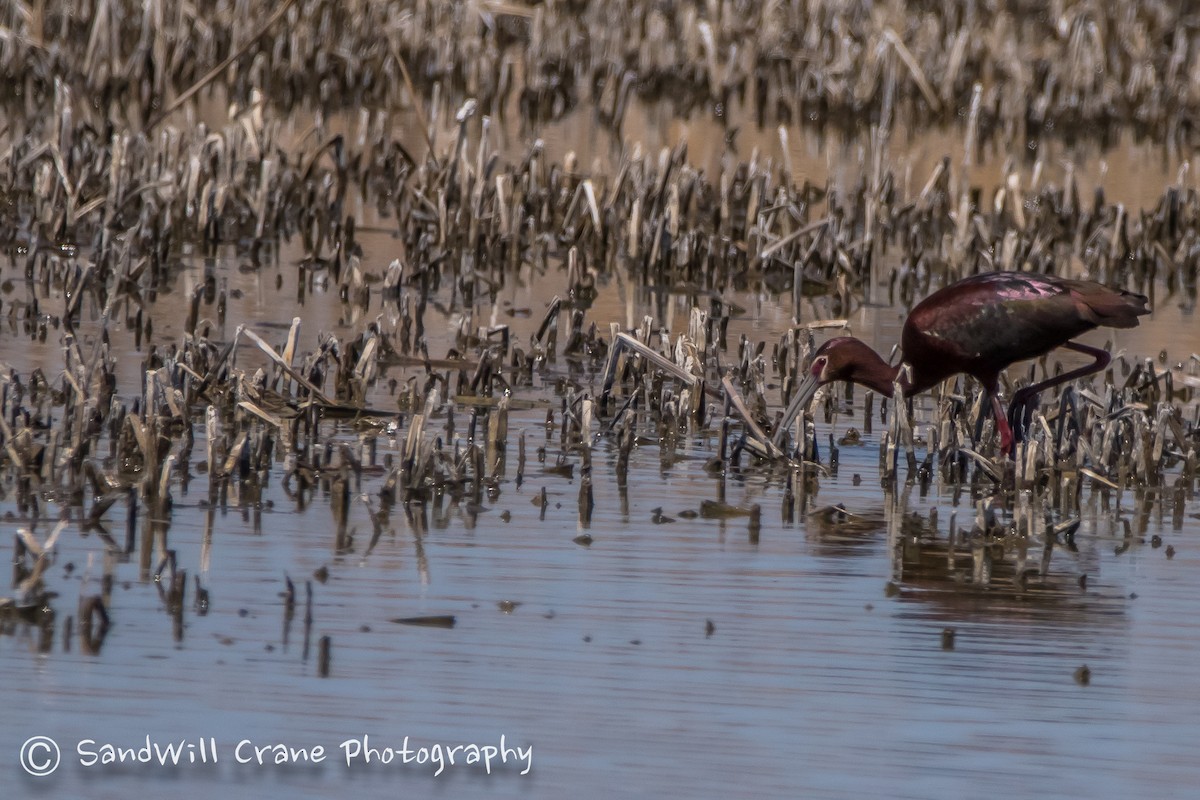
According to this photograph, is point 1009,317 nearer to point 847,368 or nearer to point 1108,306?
point 1108,306

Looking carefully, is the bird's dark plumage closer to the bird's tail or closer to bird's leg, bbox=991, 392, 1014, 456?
the bird's tail

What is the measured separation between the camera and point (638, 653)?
4.83 metres

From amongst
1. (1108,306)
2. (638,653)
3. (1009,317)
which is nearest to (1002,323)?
(1009,317)

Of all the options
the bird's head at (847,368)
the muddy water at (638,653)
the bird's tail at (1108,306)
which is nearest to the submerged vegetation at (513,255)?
the muddy water at (638,653)

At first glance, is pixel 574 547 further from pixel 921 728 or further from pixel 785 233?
pixel 785 233

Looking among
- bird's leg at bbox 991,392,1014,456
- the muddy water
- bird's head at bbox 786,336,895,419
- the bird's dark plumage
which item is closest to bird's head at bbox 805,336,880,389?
bird's head at bbox 786,336,895,419

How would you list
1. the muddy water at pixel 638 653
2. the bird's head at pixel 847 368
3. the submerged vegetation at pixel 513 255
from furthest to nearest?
the bird's head at pixel 847 368, the submerged vegetation at pixel 513 255, the muddy water at pixel 638 653

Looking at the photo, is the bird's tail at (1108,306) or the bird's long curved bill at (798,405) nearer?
the bird's long curved bill at (798,405)

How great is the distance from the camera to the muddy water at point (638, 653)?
4.13m

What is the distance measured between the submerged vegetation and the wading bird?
178mm

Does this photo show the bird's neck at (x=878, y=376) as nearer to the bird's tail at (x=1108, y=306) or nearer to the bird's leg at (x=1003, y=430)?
the bird's leg at (x=1003, y=430)

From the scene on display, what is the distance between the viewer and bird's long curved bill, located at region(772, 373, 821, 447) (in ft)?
23.0

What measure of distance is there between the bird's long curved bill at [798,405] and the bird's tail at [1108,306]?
2.94 ft

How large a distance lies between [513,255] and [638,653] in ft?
20.1
